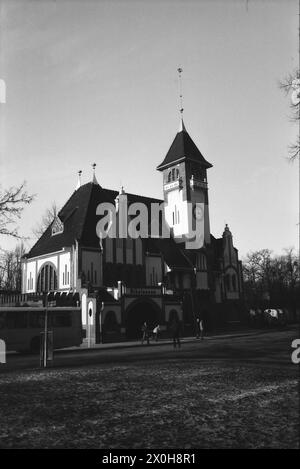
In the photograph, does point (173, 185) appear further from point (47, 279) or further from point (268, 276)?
point (268, 276)

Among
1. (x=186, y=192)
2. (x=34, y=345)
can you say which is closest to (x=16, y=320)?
(x=34, y=345)

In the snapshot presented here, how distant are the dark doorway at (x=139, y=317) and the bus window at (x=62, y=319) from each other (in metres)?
10.8

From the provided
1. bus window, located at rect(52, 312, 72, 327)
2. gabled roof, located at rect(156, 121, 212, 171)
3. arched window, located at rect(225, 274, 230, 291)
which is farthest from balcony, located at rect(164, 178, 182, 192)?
bus window, located at rect(52, 312, 72, 327)

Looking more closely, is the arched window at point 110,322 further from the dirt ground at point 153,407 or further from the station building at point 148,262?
the dirt ground at point 153,407

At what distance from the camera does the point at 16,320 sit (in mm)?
28094

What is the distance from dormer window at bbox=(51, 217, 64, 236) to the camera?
4653 centimetres

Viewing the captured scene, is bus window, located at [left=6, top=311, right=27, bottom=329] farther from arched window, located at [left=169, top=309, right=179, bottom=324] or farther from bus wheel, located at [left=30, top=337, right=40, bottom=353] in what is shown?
arched window, located at [left=169, top=309, right=179, bottom=324]

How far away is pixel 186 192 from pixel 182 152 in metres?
5.62

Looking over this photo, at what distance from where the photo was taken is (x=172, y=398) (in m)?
11.7

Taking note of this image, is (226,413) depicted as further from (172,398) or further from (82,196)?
(82,196)

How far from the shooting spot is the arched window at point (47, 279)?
4459cm

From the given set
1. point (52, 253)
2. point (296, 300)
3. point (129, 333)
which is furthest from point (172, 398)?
point (296, 300)
